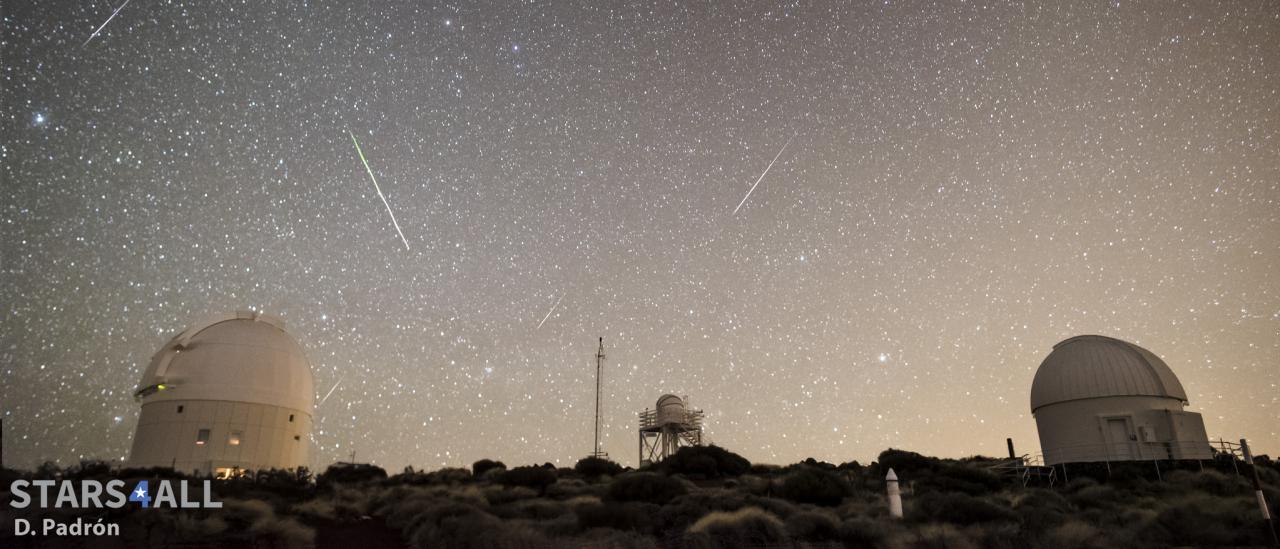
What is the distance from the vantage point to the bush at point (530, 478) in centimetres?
2105

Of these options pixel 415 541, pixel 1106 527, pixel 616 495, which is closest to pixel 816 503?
pixel 616 495

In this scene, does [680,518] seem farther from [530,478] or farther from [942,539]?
[530,478]

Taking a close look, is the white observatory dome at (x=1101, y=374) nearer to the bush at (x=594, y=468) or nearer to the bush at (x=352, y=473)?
the bush at (x=594, y=468)

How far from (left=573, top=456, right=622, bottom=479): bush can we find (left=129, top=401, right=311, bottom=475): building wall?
40.2 feet

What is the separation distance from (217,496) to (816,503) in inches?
576

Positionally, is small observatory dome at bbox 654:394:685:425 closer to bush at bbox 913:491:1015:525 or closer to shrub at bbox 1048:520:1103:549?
bush at bbox 913:491:1015:525

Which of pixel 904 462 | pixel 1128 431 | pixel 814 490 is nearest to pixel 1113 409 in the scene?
pixel 1128 431

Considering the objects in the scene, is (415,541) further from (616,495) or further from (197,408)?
(197,408)

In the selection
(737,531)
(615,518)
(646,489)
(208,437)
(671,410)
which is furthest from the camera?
(671,410)

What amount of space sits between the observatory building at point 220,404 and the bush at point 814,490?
20125 millimetres

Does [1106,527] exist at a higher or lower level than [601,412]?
lower

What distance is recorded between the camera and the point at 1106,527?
40.2 feet

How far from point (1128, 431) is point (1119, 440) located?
528 mm

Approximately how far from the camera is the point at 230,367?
25.1 m
